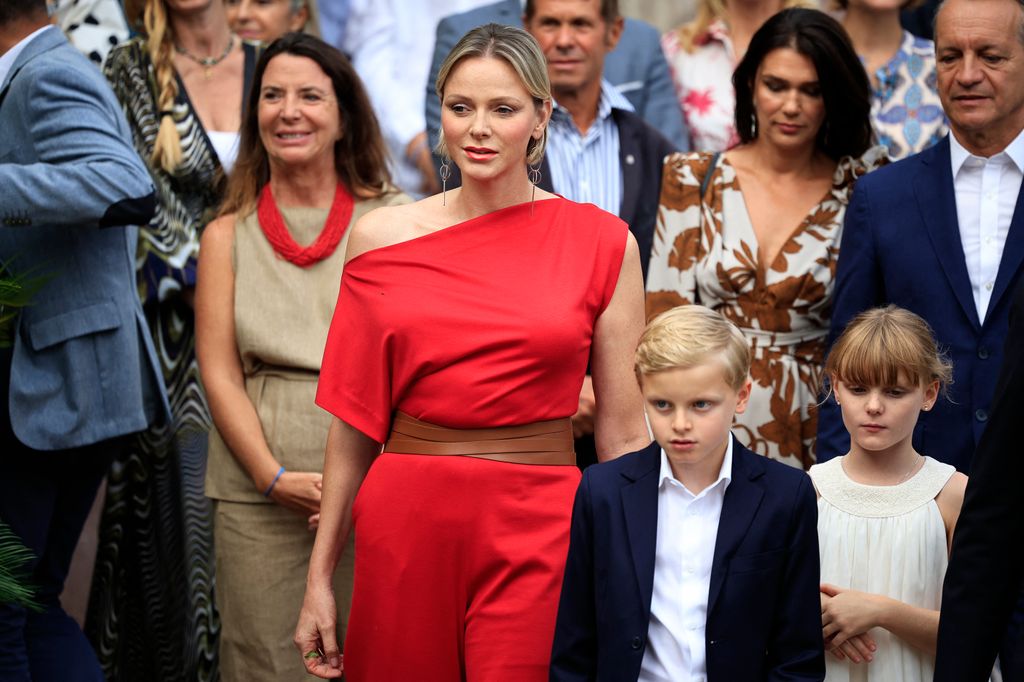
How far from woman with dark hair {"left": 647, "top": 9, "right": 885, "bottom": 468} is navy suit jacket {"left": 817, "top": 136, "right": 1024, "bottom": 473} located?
0.89ft

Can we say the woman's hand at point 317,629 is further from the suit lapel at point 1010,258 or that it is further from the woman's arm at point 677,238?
the suit lapel at point 1010,258

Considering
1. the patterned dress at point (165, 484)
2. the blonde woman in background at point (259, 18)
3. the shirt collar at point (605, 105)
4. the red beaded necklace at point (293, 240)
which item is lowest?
the patterned dress at point (165, 484)

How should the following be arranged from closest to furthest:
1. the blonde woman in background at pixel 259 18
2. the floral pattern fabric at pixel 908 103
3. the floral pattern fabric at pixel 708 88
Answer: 1. the floral pattern fabric at pixel 908 103
2. the floral pattern fabric at pixel 708 88
3. the blonde woman in background at pixel 259 18

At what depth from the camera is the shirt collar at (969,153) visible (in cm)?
395

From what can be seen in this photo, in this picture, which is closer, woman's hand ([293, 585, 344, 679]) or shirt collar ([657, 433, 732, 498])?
shirt collar ([657, 433, 732, 498])

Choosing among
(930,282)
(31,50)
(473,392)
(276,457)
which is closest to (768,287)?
(930,282)

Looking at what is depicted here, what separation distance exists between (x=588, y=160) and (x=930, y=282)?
1.58 m

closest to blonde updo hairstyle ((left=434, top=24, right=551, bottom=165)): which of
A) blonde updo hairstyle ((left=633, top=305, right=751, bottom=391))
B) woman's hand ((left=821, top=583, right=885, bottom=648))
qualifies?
blonde updo hairstyle ((left=633, top=305, right=751, bottom=391))

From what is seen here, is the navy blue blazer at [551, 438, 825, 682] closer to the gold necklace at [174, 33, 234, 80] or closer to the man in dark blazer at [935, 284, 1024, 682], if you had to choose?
the man in dark blazer at [935, 284, 1024, 682]

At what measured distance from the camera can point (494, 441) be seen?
3229 millimetres

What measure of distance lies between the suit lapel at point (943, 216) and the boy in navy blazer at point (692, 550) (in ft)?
3.57

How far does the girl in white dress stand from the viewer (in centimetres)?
333

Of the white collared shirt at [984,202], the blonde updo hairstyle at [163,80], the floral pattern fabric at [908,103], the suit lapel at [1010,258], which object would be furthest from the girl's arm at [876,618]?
the blonde updo hairstyle at [163,80]

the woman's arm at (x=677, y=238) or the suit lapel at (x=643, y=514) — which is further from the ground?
the woman's arm at (x=677, y=238)
